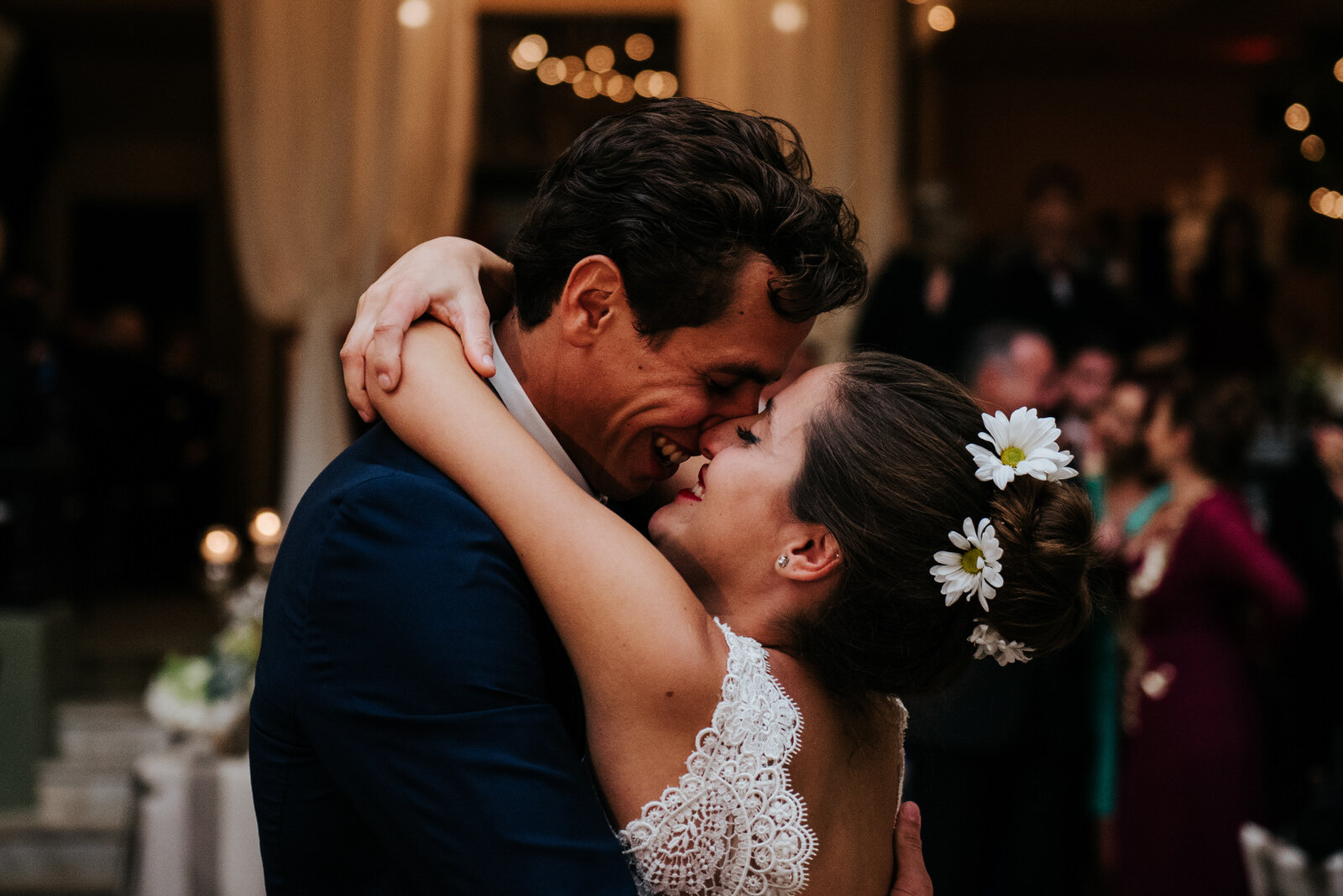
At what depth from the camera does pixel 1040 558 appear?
61.5 inches

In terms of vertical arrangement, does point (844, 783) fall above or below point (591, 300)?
below

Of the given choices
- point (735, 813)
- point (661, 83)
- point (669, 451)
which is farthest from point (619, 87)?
point (735, 813)

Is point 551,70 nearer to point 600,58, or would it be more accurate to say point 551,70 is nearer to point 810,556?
point 600,58

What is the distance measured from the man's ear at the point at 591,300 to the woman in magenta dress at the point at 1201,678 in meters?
2.94

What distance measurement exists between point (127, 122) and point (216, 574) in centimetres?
646

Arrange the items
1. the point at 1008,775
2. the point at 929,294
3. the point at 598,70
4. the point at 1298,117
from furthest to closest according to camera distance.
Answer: the point at 598,70 → the point at 1298,117 → the point at 929,294 → the point at 1008,775

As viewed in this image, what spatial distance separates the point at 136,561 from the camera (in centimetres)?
779

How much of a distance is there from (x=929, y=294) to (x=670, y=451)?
389 centimetres

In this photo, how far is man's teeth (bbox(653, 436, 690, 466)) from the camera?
1604mm

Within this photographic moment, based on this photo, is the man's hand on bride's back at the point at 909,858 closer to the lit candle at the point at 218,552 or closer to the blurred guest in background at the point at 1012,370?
the blurred guest in background at the point at 1012,370

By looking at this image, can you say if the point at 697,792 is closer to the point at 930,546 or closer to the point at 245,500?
the point at 930,546

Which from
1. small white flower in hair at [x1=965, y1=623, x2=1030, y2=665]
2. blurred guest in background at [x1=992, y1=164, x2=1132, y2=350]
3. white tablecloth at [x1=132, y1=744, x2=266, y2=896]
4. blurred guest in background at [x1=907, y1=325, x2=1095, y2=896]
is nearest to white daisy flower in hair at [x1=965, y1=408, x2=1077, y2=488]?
small white flower in hair at [x1=965, y1=623, x2=1030, y2=665]

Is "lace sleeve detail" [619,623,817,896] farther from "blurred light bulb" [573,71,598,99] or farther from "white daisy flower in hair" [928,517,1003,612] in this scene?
"blurred light bulb" [573,71,598,99]

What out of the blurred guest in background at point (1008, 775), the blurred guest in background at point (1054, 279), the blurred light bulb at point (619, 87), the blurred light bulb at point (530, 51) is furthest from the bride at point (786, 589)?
the blurred light bulb at point (530, 51)
